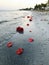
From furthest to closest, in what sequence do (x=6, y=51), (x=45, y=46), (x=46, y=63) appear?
1. (x=45, y=46)
2. (x=6, y=51)
3. (x=46, y=63)

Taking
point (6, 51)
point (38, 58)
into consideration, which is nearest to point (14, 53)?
point (6, 51)

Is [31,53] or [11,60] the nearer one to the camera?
[11,60]

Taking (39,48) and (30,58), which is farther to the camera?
(39,48)

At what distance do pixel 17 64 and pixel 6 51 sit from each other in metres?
2.79

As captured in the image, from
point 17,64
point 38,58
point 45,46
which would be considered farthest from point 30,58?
point 45,46

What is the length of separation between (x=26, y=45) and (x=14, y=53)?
2.38 metres

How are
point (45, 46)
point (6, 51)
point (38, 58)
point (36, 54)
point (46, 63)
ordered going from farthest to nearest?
point (45, 46) → point (6, 51) → point (36, 54) → point (38, 58) → point (46, 63)

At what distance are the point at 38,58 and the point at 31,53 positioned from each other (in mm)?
1248

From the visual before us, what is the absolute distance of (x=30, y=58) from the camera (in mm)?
11992

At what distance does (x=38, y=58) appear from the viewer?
11.9 m

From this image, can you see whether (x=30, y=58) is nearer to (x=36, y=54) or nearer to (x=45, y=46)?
(x=36, y=54)

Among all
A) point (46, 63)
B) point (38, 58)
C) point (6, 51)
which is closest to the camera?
point (46, 63)

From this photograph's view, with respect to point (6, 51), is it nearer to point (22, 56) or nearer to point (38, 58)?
point (22, 56)

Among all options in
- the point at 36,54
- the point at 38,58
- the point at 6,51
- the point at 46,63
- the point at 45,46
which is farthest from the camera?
the point at 45,46
